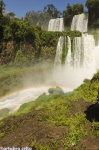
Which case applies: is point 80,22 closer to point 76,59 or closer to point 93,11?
point 93,11

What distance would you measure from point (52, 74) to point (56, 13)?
52380mm

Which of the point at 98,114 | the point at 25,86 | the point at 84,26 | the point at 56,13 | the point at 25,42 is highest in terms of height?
the point at 56,13

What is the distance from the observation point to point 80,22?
2036 inches

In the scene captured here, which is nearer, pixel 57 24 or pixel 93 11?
pixel 93 11

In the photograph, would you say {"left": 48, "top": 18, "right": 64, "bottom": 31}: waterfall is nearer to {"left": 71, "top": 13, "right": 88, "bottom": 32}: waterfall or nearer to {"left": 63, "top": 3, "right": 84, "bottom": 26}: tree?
{"left": 63, "top": 3, "right": 84, "bottom": 26}: tree

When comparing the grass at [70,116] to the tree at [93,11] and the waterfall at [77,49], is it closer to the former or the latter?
the waterfall at [77,49]

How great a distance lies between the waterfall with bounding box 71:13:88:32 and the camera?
50647 millimetres

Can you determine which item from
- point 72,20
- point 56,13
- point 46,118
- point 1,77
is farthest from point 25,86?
point 56,13

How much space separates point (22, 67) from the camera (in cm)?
3756

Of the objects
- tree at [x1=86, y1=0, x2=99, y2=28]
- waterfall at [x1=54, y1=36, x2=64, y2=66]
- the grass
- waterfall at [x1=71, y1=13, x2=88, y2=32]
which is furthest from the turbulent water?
the grass

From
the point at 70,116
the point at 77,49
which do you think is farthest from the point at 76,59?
the point at 70,116

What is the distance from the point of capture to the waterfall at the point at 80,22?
5065 centimetres

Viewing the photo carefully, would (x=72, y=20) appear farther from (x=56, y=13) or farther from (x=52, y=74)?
(x=56, y=13)

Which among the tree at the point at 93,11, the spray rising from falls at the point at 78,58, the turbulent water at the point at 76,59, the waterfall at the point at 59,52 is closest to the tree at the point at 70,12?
the tree at the point at 93,11
